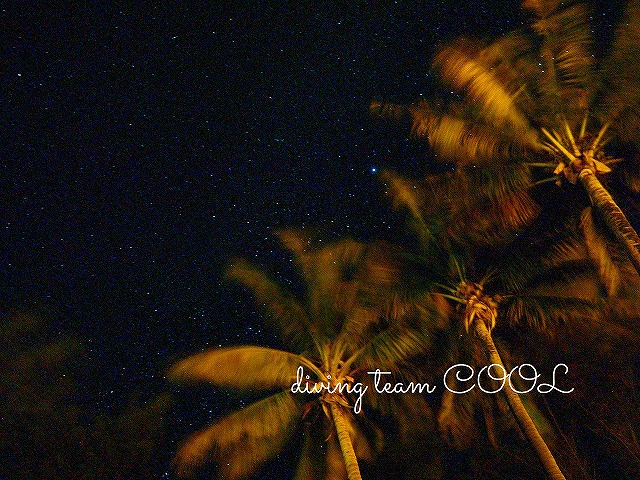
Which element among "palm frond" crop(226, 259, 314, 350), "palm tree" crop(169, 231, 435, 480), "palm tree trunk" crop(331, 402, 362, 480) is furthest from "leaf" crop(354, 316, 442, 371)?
"palm frond" crop(226, 259, 314, 350)

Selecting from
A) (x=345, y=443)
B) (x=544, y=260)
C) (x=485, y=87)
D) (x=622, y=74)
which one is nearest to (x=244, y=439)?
(x=345, y=443)

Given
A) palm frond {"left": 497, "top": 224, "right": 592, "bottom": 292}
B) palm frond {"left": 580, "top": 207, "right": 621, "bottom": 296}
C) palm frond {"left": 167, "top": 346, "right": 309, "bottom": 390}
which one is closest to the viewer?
palm frond {"left": 580, "top": 207, "right": 621, "bottom": 296}

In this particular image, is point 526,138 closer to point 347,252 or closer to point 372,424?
point 347,252

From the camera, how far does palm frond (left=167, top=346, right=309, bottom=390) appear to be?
34.5 ft

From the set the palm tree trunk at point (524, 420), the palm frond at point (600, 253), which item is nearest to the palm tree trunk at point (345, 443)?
the palm tree trunk at point (524, 420)

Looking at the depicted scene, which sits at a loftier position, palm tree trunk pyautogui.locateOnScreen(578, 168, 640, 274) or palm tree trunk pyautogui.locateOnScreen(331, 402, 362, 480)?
palm tree trunk pyautogui.locateOnScreen(578, 168, 640, 274)

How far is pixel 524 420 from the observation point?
1018 cm

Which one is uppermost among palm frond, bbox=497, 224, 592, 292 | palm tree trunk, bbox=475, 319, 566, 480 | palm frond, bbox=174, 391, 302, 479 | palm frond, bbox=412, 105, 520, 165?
palm frond, bbox=412, 105, 520, 165

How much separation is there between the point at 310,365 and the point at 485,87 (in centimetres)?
659

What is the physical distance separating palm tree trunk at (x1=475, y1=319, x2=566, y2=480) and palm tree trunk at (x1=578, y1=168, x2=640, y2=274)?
3188mm

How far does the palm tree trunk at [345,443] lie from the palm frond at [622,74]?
7515 millimetres

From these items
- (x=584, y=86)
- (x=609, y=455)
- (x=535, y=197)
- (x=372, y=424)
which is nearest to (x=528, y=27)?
(x=584, y=86)

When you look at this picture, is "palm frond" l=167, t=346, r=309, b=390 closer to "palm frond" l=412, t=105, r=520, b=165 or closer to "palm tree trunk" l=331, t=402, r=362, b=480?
"palm tree trunk" l=331, t=402, r=362, b=480

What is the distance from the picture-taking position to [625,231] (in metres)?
9.04
